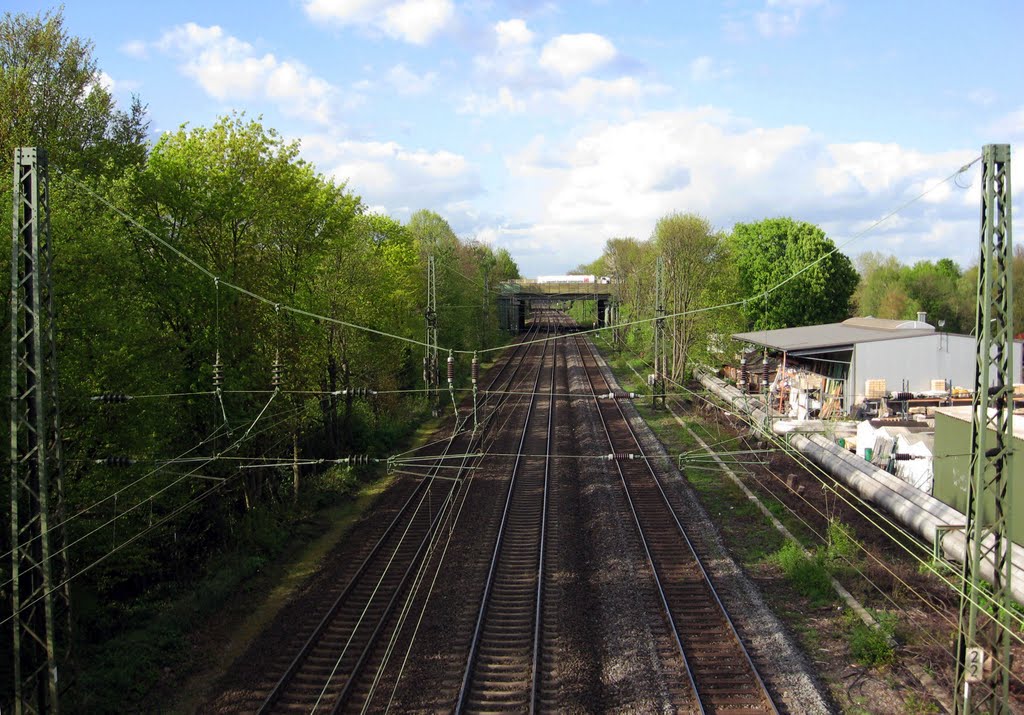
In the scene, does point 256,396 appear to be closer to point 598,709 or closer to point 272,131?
point 272,131

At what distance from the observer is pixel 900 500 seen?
18156 mm

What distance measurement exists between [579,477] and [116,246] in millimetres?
14163

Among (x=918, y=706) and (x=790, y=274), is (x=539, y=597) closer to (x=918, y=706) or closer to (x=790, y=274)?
(x=918, y=706)

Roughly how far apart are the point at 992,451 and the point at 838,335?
29.7 m

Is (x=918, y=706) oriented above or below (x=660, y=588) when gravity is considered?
below

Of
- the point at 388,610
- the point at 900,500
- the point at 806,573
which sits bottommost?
the point at 388,610

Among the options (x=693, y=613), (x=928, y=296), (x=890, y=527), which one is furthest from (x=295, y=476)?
(x=928, y=296)

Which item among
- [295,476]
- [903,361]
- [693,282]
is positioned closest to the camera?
[295,476]

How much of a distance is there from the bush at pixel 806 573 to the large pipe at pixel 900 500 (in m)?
2.14

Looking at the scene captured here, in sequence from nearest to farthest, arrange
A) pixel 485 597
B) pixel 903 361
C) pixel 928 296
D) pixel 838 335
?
pixel 485 597
pixel 903 361
pixel 838 335
pixel 928 296

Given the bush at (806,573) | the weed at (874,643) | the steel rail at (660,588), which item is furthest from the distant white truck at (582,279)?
the weed at (874,643)

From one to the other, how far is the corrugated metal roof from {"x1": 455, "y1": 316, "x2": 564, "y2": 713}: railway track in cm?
1482

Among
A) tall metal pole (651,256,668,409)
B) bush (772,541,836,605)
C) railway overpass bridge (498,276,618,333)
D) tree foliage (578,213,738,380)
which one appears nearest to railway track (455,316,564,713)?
bush (772,541,836,605)

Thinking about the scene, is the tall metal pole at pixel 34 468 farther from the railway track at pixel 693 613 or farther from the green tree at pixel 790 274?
the green tree at pixel 790 274
